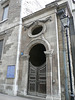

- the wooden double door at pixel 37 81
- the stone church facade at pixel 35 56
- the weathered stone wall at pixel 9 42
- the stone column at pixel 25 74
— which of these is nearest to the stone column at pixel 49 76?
the stone church facade at pixel 35 56

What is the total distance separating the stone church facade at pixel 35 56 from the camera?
589 cm

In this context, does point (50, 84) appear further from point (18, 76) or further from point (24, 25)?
point (24, 25)

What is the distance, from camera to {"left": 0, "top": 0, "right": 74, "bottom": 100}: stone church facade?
19.3 feet

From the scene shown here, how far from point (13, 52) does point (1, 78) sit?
256 cm

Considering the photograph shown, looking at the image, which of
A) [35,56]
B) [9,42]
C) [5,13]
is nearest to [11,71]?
[35,56]

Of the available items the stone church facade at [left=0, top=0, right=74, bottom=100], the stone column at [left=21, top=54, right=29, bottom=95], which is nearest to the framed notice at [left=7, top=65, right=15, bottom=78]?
the stone church facade at [left=0, top=0, right=74, bottom=100]

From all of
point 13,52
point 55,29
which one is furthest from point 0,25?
point 55,29

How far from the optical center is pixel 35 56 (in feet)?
29.7

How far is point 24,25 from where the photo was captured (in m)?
8.91

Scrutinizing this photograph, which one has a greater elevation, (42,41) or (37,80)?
(42,41)

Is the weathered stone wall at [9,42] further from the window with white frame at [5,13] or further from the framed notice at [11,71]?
the window with white frame at [5,13]

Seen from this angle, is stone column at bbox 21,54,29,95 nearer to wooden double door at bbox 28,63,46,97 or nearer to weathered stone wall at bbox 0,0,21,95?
wooden double door at bbox 28,63,46,97

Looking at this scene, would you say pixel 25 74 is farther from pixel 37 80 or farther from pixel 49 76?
pixel 49 76

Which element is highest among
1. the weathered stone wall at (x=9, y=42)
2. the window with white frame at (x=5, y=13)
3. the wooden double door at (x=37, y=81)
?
the window with white frame at (x=5, y=13)
